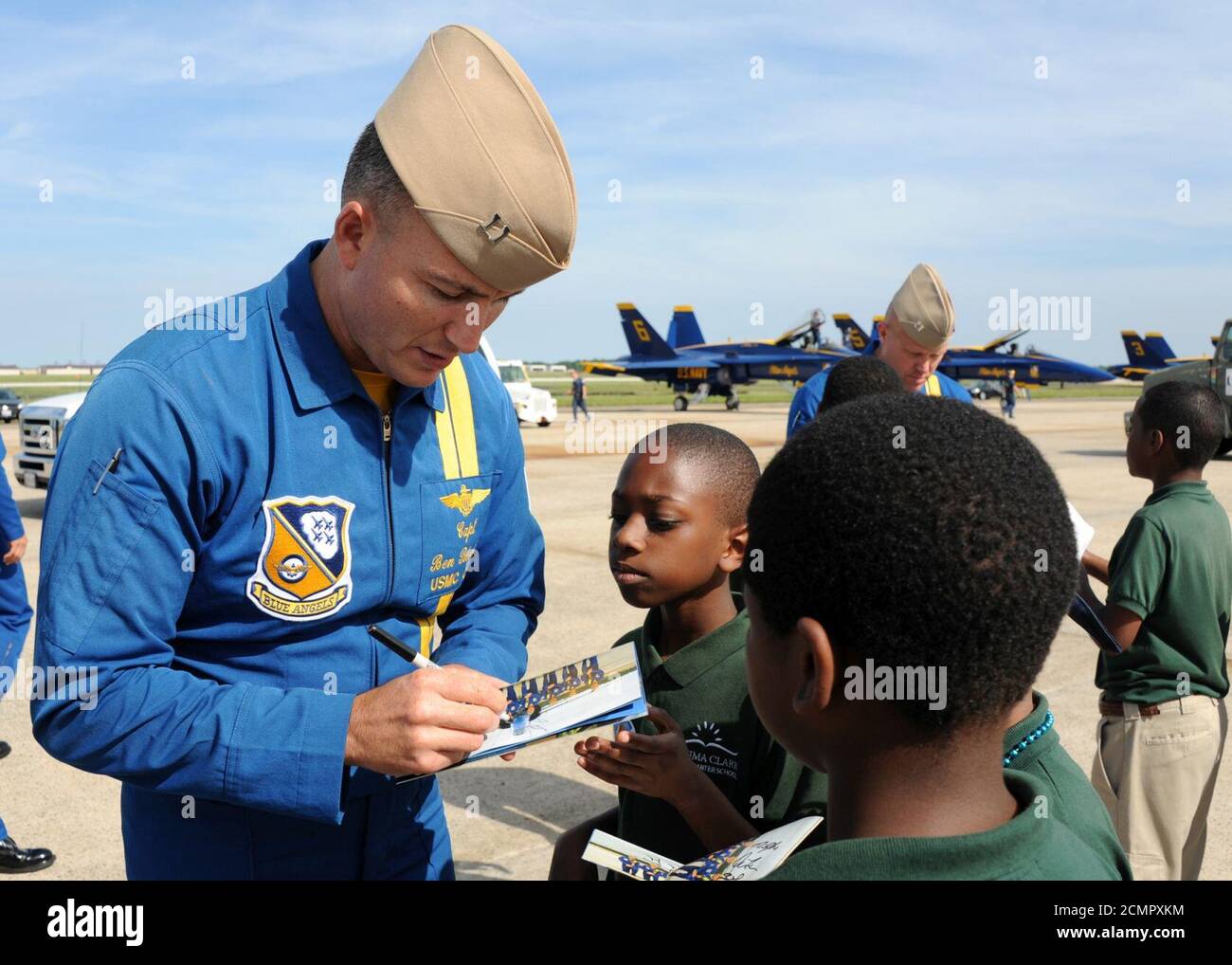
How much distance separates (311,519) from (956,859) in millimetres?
1131

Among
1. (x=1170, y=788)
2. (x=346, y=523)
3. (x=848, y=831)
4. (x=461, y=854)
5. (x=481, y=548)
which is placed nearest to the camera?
(x=848, y=831)

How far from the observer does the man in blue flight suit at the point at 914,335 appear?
511cm

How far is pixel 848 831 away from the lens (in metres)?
1.29

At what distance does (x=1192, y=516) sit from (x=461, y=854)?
301 centimetres

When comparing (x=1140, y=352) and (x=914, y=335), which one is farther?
(x=1140, y=352)

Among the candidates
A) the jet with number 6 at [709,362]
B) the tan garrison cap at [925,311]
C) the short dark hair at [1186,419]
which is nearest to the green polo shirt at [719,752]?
the short dark hair at [1186,419]

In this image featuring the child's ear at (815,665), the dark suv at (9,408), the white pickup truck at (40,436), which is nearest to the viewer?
the child's ear at (815,665)

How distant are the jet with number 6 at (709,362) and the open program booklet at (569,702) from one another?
137 ft

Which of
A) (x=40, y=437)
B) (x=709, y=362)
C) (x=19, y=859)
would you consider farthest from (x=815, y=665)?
(x=709, y=362)

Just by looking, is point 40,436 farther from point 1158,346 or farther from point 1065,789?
point 1158,346

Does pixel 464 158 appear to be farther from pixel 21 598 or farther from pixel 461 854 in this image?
pixel 21 598

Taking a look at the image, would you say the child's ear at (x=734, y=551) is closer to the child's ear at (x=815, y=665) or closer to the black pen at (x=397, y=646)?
the black pen at (x=397, y=646)

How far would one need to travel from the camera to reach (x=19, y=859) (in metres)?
4.03
